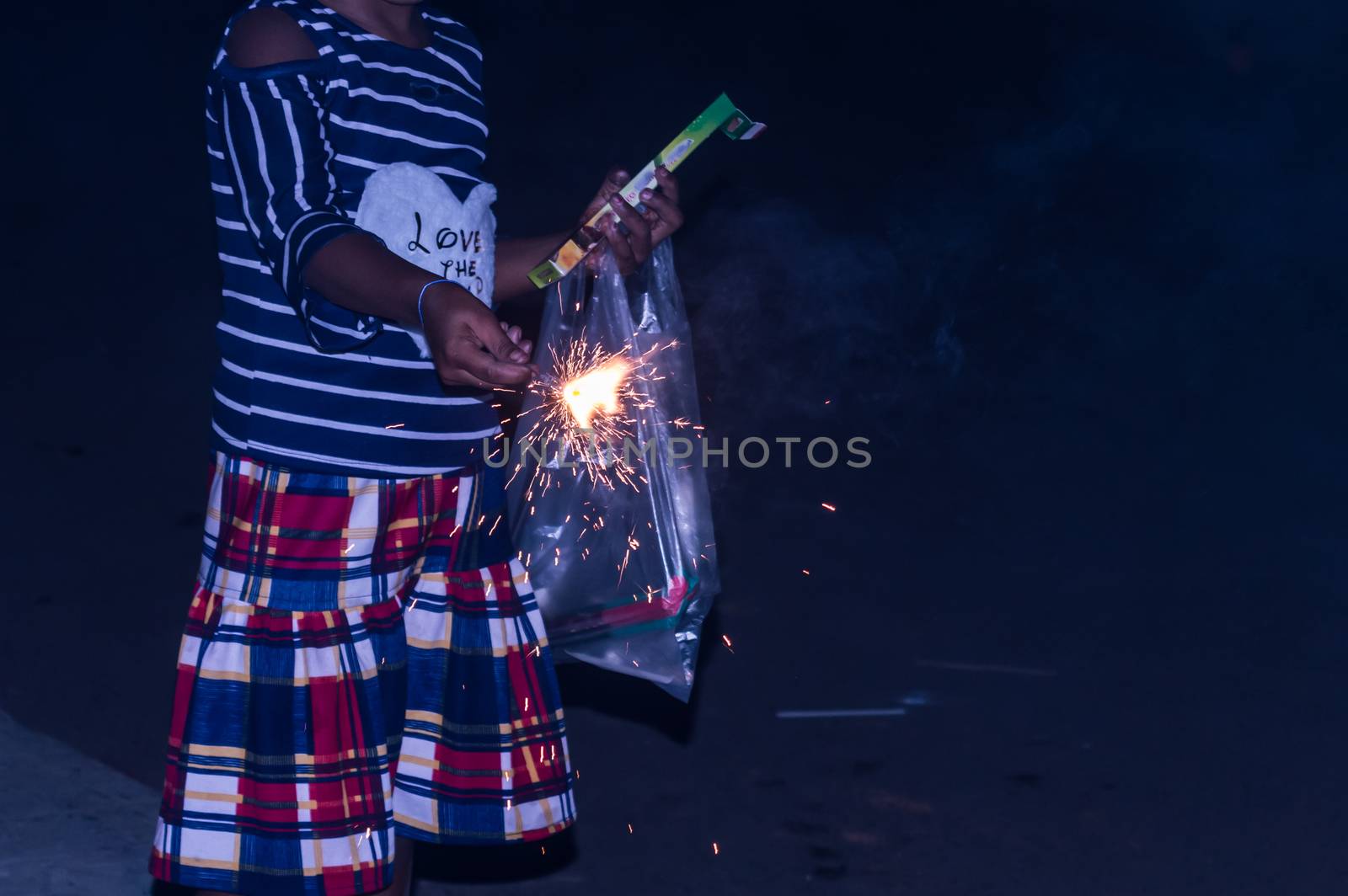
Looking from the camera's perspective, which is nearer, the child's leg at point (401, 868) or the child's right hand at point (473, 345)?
the child's right hand at point (473, 345)

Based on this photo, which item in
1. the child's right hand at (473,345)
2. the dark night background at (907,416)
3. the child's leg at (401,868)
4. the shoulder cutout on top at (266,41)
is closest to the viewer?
the child's right hand at (473,345)

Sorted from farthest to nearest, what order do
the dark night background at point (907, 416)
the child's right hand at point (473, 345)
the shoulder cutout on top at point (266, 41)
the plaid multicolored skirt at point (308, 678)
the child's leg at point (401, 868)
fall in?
the dark night background at point (907, 416) < the child's leg at point (401, 868) < the plaid multicolored skirt at point (308, 678) < the shoulder cutout on top at point (266, 41) < the child's right hand at point (473, 345)

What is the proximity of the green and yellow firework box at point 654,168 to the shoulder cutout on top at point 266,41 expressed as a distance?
0.29 meters

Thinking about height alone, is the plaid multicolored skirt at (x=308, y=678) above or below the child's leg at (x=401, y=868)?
above

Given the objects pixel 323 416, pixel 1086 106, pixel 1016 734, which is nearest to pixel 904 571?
pixel 1016 734

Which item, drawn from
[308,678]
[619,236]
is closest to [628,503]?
[619,236]

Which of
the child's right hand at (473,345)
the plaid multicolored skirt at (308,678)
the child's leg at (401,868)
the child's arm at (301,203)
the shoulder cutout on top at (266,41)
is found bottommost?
the child's leg at (401,868)

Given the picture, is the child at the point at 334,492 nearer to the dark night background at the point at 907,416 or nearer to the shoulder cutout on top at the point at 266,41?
the shoulder cutout on top at the point at 266,41

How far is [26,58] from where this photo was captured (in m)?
4.27

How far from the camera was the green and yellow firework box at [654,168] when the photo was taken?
49.9 inches

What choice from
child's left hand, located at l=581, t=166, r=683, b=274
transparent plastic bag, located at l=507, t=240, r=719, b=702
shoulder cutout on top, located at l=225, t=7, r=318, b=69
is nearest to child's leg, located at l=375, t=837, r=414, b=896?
transparent plastic bag, located at l=507, t=240, r=719, b=702

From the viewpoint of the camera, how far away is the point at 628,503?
56.3 inches

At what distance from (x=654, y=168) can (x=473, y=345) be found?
0.43 m

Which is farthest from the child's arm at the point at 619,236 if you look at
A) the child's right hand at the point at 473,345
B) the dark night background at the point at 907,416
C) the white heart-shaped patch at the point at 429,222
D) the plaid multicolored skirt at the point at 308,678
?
the dark night background at the point at 907,416
